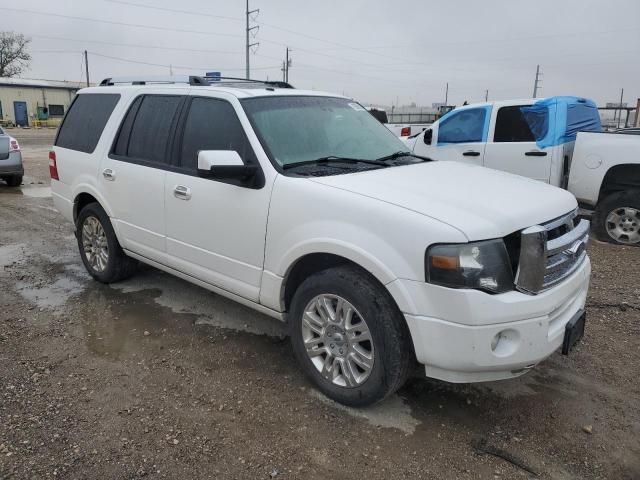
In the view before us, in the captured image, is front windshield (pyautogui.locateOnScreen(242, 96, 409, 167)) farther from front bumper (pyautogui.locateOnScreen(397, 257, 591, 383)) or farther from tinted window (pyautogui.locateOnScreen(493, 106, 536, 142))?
tinted window (pyautogui.locateOnScreen(493, 106, 536, 142))

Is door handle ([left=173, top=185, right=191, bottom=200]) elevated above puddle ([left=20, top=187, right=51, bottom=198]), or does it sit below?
above

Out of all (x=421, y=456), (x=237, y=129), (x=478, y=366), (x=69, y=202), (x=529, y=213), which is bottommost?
(x=421, y=456)

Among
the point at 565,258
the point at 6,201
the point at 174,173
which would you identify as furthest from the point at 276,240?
the point at 6,201

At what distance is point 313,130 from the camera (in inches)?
148

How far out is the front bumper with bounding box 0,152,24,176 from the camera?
10539 mm

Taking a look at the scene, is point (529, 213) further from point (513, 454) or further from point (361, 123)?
point (361, 123)

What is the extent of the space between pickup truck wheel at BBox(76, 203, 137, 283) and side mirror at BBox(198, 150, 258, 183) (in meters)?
1.98

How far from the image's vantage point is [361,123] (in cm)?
418

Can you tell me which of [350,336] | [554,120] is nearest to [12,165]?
[554,120]

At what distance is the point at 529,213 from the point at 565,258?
1.26ft

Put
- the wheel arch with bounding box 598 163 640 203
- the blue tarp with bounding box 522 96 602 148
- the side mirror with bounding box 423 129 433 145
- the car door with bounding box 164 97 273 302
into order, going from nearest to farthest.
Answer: the car door with bounding box 164 97 273 302 → the wheel arch with bounding box 598 163 640 203 → the blue tarp with bounding box 522 96 602 148 → the side mirror with bounding box 423 129 433 145

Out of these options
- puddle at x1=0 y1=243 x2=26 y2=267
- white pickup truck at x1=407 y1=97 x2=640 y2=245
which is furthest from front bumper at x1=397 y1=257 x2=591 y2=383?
puddle at x1=0 y1=243 x2=26 y2=267

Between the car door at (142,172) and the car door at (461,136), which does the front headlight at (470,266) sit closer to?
the car door at (142,172)

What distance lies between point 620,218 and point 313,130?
200 inches
